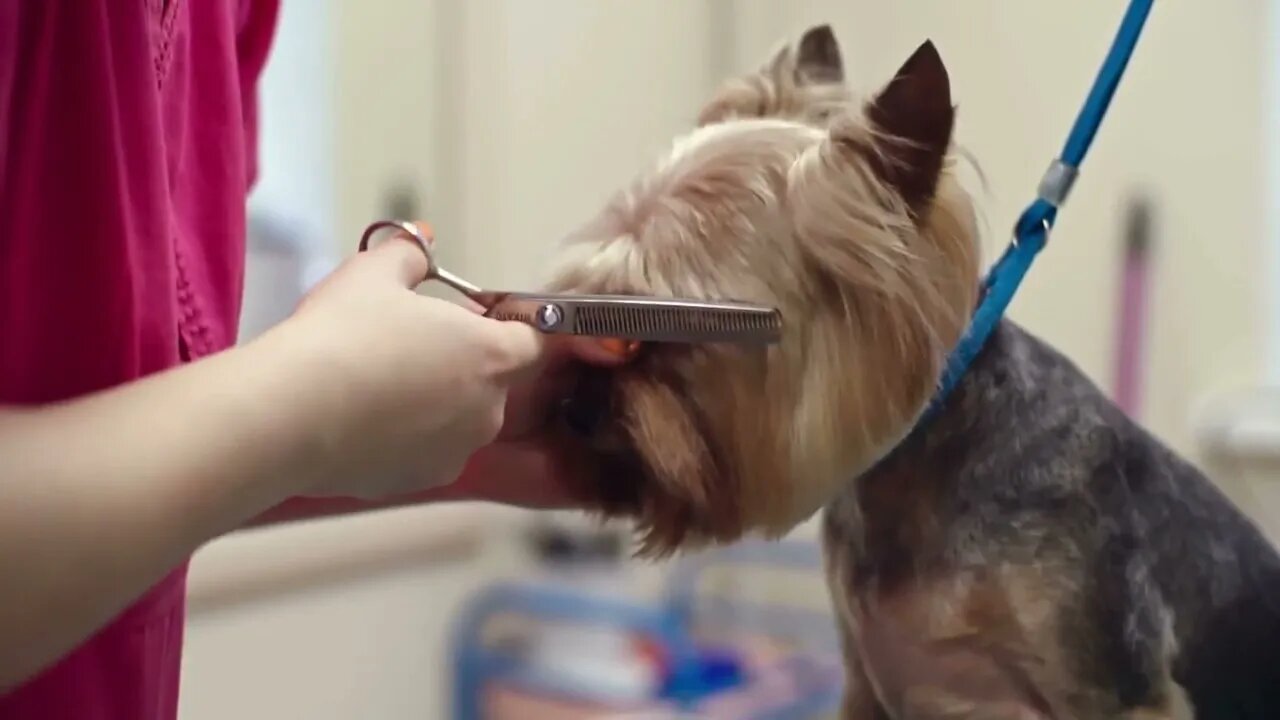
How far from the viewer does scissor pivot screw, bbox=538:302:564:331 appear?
638 millimetres

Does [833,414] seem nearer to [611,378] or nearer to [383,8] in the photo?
[611,378]

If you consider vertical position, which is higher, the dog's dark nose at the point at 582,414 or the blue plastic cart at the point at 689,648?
the dog's dark nose at the point at 582,414

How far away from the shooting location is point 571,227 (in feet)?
6.26

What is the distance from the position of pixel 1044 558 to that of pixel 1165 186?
3.50 ft

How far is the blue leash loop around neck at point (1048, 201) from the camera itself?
2.57 ft

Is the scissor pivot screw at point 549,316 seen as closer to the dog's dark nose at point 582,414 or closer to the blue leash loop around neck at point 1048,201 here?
the dog's dark nose at point 582,414

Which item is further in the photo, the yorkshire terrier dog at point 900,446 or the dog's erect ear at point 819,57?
the dog's erect ear at point 819,57

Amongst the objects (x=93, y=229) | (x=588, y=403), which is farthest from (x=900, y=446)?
(x=93, y=229)

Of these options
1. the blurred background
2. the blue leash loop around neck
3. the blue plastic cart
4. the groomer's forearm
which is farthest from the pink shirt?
the blue plastic cart

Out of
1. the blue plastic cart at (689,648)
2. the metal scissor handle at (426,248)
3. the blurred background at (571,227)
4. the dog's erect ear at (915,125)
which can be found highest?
the dog's erect ear at (915,125)

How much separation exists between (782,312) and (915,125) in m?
0.13

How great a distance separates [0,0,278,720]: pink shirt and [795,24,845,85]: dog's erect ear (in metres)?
0.43

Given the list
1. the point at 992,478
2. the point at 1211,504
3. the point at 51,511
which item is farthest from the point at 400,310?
the point at 1211,504

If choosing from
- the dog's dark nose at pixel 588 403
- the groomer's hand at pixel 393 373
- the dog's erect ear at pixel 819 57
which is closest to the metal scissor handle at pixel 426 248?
the groomer's hand at pixel 393 373
